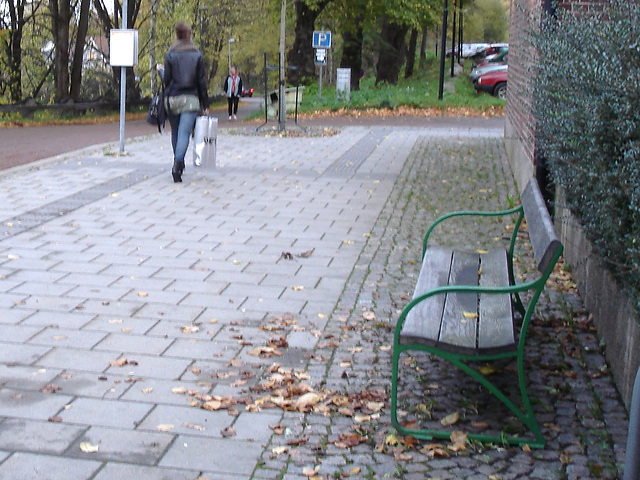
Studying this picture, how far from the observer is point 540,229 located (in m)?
4.38

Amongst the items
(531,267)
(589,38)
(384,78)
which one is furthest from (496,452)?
(384,78)

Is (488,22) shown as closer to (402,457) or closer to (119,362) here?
(119,362)

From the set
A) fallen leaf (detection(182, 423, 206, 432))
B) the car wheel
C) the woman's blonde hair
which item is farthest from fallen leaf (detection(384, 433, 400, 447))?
the car wheel

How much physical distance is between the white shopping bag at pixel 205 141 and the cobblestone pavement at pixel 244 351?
200cm

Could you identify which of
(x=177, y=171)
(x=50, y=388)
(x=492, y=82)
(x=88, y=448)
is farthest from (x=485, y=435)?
(x=492, y=82)

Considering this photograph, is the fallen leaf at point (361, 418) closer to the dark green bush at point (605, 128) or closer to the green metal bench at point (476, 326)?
the green metal bench at point (476, 326)

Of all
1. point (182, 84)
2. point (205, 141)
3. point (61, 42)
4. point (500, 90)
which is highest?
point (61, 42)

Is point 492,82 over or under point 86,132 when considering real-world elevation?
over

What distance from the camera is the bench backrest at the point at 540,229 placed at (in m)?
3.78

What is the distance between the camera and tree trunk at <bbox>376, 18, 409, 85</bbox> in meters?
40.5

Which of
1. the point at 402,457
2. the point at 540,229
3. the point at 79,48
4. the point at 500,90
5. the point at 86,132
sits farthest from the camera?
the point at 79,48

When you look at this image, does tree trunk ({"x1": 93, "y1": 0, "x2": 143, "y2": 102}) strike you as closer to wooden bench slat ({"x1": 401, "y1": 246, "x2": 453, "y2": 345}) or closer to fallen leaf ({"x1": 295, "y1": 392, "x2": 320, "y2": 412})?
wooden bench slat ({"x1": 401, "y1": 246, "x2": 453, "y2": 345})

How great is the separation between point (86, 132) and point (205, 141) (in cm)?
1243

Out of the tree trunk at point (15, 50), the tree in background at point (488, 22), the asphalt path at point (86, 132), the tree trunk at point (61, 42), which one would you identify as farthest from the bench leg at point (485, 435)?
the tree in background at point (488, 22)
